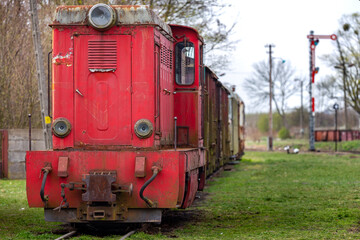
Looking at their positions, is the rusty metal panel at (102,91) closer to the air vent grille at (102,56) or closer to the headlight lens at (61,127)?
the air vent grille at (102,56)

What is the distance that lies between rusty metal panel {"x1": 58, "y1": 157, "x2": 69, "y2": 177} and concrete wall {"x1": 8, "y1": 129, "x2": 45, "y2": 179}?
35.8 feet

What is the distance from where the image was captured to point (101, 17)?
8258mm

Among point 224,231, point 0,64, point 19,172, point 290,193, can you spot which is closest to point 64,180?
point 224,231

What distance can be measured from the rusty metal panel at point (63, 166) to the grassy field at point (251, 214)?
0.92 metres

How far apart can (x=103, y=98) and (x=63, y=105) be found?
1.99 ft

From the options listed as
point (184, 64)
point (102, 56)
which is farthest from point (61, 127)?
point (184, 64)

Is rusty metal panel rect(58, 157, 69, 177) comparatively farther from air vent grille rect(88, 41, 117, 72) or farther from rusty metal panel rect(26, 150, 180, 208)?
air vent grille rect(88, 41, 117, 72)

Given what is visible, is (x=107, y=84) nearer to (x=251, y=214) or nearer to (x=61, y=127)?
(x=61, y=127)

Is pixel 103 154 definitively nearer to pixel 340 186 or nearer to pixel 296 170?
pixel 340 186

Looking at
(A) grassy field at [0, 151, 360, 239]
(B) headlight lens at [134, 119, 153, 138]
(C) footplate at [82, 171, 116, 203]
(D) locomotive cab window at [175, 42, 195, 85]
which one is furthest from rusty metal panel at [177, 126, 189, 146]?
(C) footplate at [82, 171, 116, 203]

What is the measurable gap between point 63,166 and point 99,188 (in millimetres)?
620

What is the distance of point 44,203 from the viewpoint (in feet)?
26.0

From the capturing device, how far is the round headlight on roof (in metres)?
8.20

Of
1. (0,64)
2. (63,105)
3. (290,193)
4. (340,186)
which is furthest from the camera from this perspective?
(0,64)
